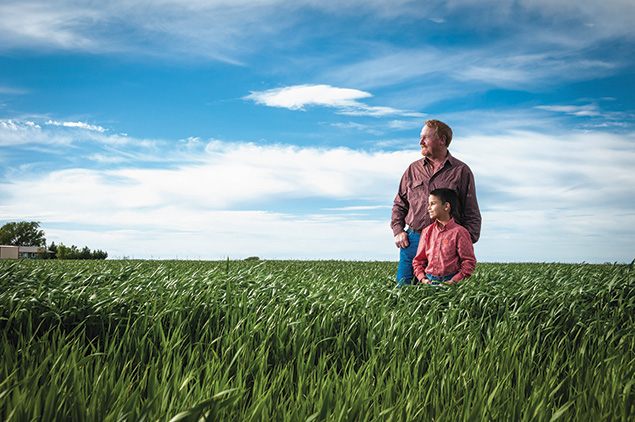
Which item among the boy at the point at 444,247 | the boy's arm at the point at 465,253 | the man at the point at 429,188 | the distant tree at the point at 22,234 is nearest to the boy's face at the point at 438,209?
the boy at the point at 444,247

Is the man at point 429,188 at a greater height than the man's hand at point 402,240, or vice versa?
the man at point 429,188

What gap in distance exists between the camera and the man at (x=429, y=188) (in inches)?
224

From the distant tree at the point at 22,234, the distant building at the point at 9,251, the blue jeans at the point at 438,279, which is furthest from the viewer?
the distant tree at the point at 22,234

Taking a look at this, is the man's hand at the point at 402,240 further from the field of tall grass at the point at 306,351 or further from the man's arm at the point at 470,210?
the man's arm at the point at 470,210

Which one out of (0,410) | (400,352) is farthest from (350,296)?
(0,410)

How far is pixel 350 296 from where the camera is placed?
5109mm

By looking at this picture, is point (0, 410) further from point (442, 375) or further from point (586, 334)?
point (586, 334)

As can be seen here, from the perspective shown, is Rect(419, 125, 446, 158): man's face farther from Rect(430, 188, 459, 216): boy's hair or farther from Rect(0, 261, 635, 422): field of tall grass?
Rect(0, 261, 635, 422): field of tall grass

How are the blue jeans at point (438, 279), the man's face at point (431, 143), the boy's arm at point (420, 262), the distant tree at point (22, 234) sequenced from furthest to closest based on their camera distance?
the distant tree at point (22, 234) → the man's face at point (431, 143) → the boy's arm at point (420, 262) → the blue jeans at point (438, 279)

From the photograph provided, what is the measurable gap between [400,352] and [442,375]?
1.59 feet

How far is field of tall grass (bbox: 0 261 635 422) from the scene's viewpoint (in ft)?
8.09

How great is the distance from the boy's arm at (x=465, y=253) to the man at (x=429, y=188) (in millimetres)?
396

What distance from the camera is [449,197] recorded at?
18.0ft

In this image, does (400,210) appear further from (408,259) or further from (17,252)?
(17,252)
